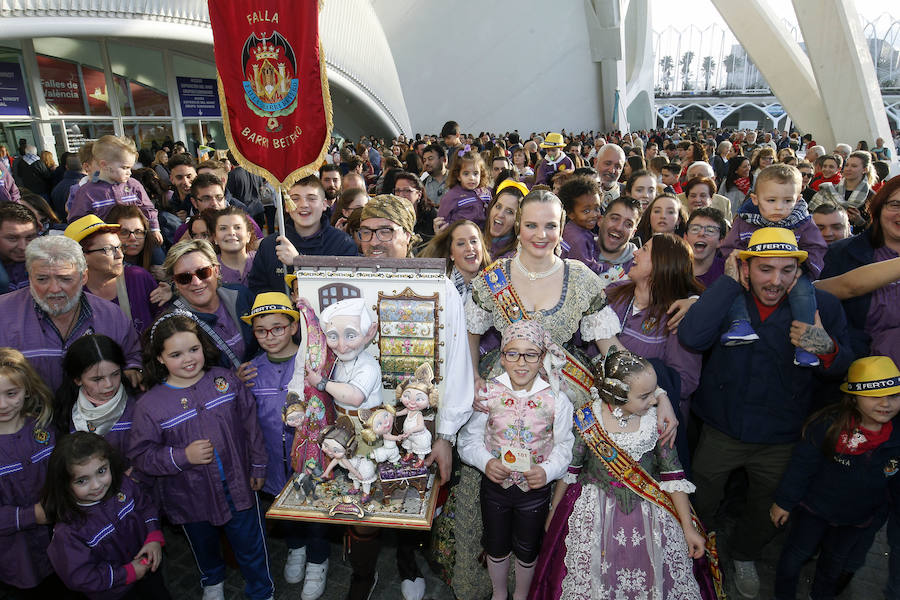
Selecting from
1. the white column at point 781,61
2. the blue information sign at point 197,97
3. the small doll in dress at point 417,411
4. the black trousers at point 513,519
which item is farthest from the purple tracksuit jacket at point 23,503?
the white column at point 781,61

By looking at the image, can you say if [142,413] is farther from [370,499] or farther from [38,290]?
[370,499]

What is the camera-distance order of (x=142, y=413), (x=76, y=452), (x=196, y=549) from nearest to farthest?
(x=76, y=452) → (x=142, y=413) → (x=196, y=549)

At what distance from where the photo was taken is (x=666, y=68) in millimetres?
101125

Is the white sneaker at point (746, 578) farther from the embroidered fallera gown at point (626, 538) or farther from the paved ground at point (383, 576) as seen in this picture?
the embroidered fallera gown at point (626, 538)

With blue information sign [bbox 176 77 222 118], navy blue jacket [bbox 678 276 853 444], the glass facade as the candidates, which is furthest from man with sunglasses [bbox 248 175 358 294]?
blue information sign [bbox 176 77 222 118]

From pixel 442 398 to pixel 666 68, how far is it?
116916mm


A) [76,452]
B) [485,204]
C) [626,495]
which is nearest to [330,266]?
[76,452]

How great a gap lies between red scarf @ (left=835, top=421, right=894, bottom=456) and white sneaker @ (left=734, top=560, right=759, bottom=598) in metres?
1.08

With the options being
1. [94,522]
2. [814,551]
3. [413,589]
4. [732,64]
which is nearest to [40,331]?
[94,522]

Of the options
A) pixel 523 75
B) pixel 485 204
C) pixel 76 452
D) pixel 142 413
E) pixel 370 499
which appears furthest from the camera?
pixel 523 75

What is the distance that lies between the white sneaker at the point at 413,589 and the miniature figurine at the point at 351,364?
1383 millimetres

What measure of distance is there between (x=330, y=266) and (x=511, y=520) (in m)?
1.79

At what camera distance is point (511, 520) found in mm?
2979

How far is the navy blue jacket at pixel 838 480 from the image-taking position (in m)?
2.89
